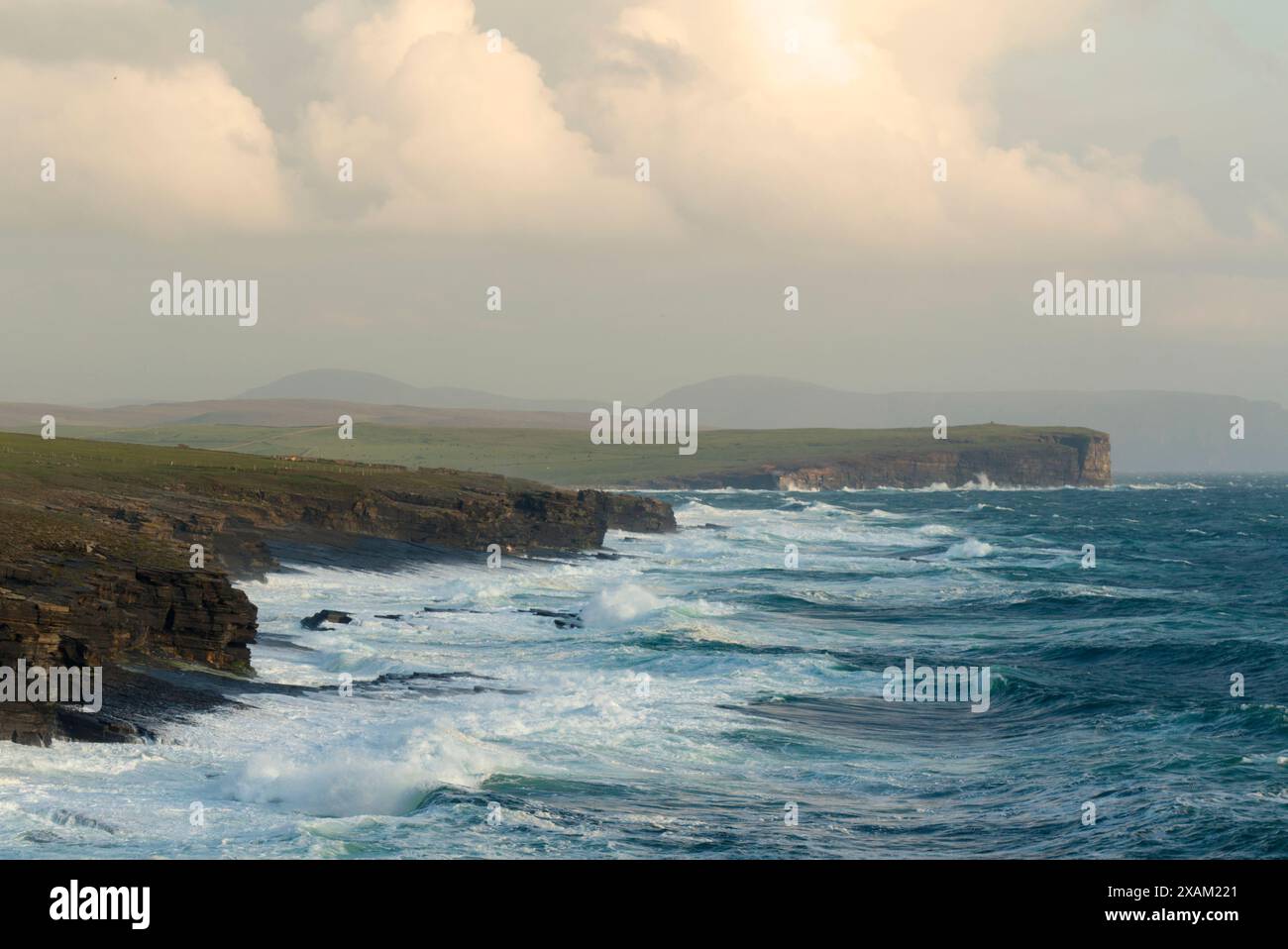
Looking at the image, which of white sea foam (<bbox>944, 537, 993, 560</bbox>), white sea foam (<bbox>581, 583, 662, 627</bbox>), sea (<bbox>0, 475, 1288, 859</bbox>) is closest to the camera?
sea (<bbox>0, 475, 1288, 859</bbox>)

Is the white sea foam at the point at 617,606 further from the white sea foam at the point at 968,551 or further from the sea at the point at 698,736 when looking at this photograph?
the white sea foam at the point at 968,551

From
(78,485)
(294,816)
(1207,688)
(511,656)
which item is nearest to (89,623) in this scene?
(294,816)

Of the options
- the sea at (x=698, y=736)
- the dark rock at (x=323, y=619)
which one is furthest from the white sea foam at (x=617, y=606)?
the dark rock at (x=323, y=619)

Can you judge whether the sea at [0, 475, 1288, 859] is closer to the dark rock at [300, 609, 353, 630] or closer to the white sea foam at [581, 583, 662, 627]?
the white sea foam at [581, 583, 662, 627]

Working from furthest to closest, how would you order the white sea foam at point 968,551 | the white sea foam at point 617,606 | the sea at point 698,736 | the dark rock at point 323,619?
the white sea foam at point 968,551 → the white sea foam at point 617,606 → the dark rock at point 323,619 → the sea at point 698,736

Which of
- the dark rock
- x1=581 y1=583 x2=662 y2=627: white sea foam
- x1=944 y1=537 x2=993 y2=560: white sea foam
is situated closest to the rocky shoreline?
the dark rock

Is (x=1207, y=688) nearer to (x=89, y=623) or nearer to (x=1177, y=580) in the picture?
(x=89, y=623)

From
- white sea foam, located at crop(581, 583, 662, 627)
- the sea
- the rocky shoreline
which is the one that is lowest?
the sea
